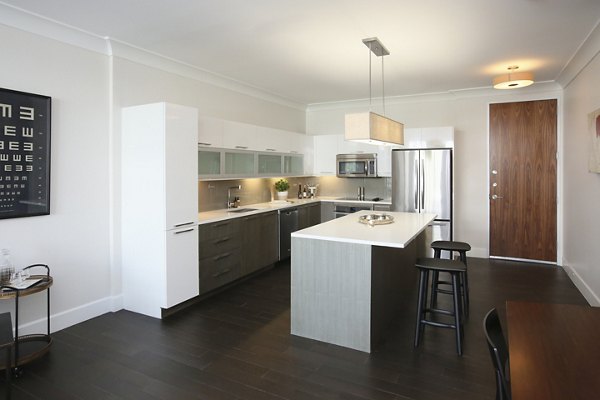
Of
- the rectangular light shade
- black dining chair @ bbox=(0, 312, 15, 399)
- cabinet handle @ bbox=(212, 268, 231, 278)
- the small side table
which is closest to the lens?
black dining chair @ bbox=(0, 312, 15, 399)

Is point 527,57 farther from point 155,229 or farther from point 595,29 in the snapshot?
point 155,229

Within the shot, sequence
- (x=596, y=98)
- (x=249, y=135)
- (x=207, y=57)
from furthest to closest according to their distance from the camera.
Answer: (x=249, y=135) < (x=207, y=57) < (x=596, y=98)

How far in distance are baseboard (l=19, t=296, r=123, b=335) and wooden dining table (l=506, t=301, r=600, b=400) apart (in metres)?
3.57

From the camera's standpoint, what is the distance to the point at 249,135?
534cm

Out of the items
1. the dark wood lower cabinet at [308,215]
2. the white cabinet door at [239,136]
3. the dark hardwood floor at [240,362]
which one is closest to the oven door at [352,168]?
the dark wood lower cabinet at [308,215]

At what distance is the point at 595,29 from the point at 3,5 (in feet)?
16.2

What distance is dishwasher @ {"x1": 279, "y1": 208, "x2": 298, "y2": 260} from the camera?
571cm

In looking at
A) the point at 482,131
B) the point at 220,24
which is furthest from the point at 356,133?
the point at 482,131

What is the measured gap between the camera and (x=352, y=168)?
A: 6707mm

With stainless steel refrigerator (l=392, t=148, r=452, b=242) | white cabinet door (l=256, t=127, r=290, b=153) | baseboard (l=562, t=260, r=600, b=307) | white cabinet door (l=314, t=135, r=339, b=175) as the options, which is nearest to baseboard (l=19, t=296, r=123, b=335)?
white cabinet door (l=256, t=127, r=290, b=153)

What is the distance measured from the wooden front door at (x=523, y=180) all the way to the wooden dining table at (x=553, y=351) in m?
4.57

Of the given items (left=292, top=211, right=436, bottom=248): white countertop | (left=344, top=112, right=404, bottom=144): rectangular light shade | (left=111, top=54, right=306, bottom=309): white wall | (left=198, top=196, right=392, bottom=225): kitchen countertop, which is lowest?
(left=292, top=211, right=436, bottom=248): white countertop

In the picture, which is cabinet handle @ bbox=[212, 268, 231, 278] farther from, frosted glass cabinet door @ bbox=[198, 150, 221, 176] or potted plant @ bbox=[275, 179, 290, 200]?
potted plant @ bbox=[275, 179, 290, 200]

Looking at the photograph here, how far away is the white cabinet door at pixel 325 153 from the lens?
6.91m
